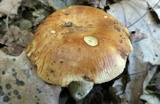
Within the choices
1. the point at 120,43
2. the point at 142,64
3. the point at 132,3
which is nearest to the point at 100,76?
the point at 120,43

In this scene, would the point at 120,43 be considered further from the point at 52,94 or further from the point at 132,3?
the point at 132,3

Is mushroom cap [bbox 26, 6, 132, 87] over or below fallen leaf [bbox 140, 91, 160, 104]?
over

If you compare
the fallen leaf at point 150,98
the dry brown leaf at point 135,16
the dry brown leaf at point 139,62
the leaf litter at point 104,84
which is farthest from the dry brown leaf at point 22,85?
the dry brown leaf at point 135,16

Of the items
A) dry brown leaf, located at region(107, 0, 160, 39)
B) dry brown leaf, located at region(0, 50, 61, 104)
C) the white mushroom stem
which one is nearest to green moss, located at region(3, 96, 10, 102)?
dry brown leaf, located at region(0, 50, 61, 104)

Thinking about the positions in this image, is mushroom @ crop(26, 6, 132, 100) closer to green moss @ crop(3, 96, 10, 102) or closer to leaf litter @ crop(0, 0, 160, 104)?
leaf litter @ crop(0, 0, 160, 104)

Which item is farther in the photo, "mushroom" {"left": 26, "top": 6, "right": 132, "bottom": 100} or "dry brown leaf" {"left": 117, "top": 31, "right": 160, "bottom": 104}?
"dry brown leaf" {"left": 117, "top": 31, "right": 160, "bottom": 104}

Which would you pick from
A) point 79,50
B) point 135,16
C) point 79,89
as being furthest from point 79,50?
point 135,16

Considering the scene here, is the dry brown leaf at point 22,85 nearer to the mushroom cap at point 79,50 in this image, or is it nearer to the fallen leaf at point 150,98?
the mushroom cap at point 79,50
